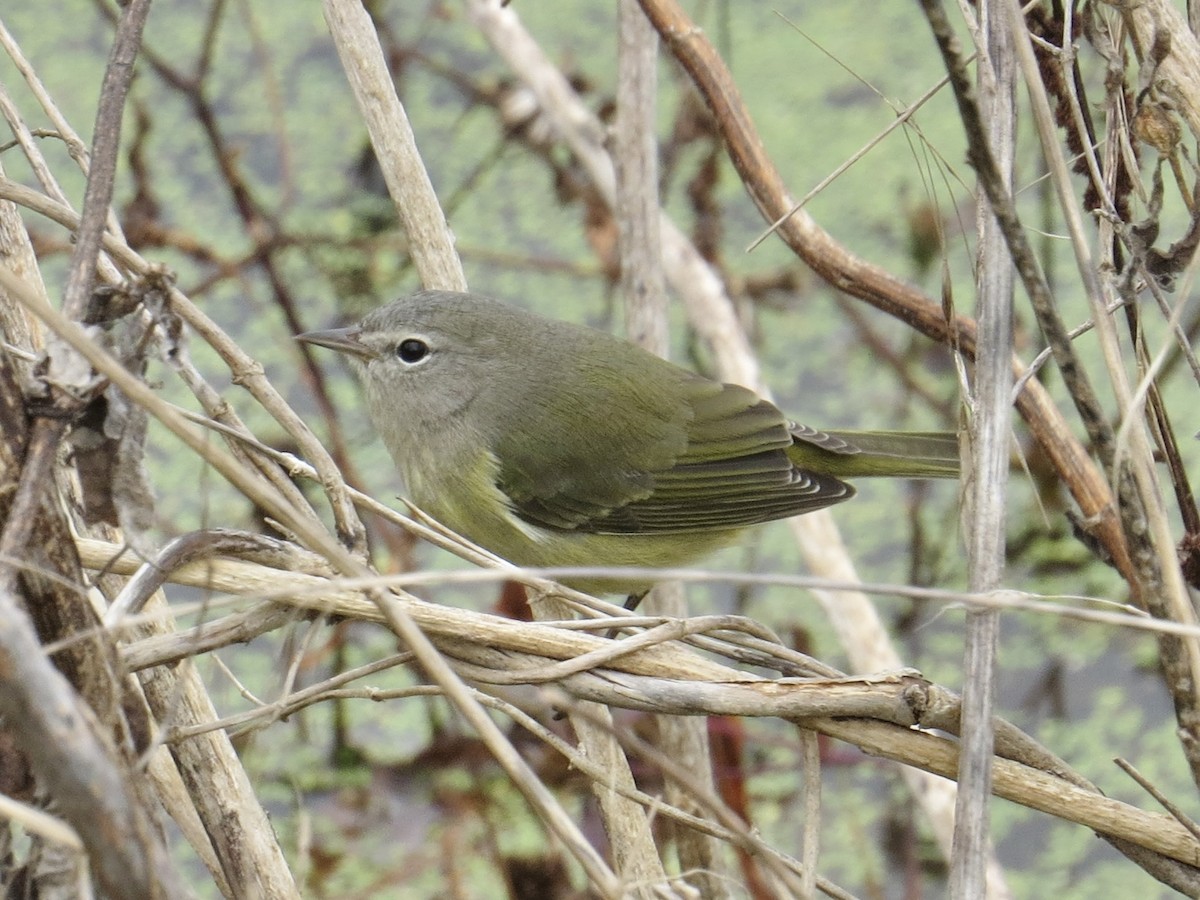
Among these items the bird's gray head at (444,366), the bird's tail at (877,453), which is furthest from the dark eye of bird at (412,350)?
the bird's tail at (877,453)

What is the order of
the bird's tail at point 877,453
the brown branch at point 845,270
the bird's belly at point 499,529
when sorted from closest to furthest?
the brown branch at point 845,270 < the bird's belly at point 499,529 < the bird's tail at point 877,453

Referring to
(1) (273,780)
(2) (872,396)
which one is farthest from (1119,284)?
(2) (872,396)

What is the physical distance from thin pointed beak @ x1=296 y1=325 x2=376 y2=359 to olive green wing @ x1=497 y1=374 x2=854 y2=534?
1.54 feet

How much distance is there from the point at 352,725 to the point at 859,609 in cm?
197

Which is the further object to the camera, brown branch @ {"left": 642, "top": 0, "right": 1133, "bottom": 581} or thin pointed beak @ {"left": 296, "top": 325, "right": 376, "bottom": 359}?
thin pointed beak @ {"left": 296, "top": 325, "right": 376, "bottom": 359}

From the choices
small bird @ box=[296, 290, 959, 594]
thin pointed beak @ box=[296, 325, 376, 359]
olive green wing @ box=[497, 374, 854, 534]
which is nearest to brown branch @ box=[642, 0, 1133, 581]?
small bird @ box=[296, 290, 959, 594]

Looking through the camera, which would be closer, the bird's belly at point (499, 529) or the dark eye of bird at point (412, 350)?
the bird's belly at point (499, 529)

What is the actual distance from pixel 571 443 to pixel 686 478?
35 centimetres

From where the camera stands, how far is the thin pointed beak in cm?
395

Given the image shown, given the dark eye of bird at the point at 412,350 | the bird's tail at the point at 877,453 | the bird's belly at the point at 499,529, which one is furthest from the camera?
the bird's tail at the point at 877,453

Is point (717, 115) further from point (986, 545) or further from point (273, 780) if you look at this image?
point (273, 780)

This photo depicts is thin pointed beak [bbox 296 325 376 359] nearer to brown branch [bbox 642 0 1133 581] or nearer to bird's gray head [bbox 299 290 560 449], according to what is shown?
bird's gray head [bbox 299 290 560 449]

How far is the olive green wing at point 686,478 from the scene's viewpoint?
3.93m

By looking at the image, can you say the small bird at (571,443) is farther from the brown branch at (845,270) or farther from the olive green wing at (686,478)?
the brown branch at (845,270)
